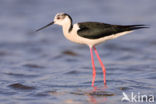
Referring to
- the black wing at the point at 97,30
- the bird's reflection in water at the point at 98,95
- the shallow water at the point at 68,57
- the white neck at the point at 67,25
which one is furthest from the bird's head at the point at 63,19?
the bird's reflection in water at the point at 98,95

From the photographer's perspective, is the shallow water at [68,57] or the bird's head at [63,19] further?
the bird's head at [63,19]

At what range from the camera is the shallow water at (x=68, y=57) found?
7.84 m

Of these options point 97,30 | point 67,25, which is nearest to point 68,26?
point 67,25

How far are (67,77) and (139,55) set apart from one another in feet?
9.51

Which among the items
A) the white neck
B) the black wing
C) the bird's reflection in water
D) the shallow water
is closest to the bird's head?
the white neck

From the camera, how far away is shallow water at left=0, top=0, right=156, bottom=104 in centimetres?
784

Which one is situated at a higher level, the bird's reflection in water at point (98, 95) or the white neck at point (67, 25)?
the white neck at point (67, 25)

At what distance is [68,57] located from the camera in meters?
11.5

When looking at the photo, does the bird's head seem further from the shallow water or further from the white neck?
the shallow water

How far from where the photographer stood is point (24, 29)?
1460 cm

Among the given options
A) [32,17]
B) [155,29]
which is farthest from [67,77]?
[32,17]

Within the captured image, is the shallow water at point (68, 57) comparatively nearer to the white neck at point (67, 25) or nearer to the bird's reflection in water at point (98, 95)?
the bird's reflection in water at point (98, 95)

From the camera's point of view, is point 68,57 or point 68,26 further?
point 68,57

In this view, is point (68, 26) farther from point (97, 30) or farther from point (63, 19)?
point (97, 30)
